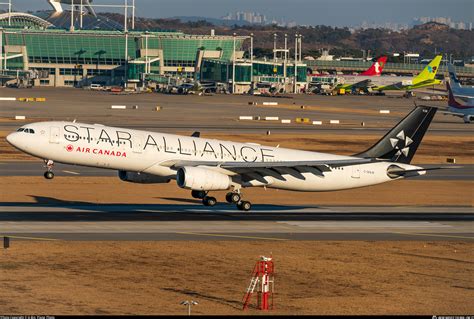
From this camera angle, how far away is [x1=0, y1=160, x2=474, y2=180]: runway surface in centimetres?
8962

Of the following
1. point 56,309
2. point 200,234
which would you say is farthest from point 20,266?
point 200,234

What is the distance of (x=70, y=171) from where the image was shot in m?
91.9

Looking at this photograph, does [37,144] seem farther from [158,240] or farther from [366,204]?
[366,204]

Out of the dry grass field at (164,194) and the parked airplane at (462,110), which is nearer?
the dry grass field at (164,194)

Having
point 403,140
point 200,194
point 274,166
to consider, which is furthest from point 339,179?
point 200,194

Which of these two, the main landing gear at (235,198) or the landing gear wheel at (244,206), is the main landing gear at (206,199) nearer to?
the main landing gear at (235,198)

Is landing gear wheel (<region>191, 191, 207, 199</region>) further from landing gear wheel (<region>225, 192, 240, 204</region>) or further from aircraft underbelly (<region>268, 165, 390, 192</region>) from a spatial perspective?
aircraft underbelly (<region>268, 165, 390, 192</region>)

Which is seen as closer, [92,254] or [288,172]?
[92,254]

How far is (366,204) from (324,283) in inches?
1235

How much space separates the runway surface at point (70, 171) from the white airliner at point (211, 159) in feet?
69.8

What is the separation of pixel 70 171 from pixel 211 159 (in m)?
26.9

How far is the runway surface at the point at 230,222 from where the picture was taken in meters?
58.7

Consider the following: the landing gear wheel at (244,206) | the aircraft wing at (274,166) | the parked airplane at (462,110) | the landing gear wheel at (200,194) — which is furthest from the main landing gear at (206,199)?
the parked airplane at (462,110)

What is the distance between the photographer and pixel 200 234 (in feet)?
193
